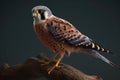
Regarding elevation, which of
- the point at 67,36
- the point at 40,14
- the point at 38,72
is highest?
the point at 40,14

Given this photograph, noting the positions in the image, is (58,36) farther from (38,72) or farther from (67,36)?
(38,72)

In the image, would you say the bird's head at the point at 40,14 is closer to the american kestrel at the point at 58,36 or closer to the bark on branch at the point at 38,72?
the american kestrel at the point at 58,36

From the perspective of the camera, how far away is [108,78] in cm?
217

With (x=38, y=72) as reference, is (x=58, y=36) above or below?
above

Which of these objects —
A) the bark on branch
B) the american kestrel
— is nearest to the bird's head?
the american kestrel

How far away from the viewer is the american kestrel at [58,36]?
1.63 m

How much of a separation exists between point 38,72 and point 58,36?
208 mm

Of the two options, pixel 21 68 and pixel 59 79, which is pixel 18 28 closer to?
pixel 21 68

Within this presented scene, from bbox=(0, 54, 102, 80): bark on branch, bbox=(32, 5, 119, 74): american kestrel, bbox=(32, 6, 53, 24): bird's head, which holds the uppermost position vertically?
bbox=(32, 6, 53, 24): bird's head

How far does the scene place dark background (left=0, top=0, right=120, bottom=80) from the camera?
2.09 meters

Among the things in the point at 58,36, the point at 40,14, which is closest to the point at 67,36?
the point at 58,36

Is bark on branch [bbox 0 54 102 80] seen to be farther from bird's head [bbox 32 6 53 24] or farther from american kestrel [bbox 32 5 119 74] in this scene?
bird's head [bbox 32 6 53 24]

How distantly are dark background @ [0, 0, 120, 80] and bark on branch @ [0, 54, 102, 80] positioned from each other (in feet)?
1.26

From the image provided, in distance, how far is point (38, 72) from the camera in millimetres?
1703
